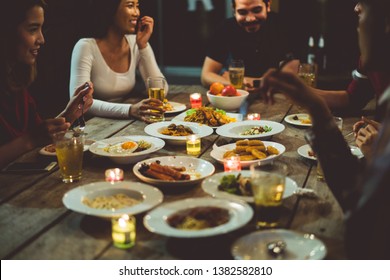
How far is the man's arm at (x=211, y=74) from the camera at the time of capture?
13.0 ft

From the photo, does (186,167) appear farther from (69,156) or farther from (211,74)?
(211,74)

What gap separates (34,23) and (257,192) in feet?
5.17

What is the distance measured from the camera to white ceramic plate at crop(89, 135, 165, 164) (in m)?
2.26

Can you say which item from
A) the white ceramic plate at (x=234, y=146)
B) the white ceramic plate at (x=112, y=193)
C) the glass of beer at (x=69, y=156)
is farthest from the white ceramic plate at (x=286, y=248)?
the glass of beer at (x=69, y=156)

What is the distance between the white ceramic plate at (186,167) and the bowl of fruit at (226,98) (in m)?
1.14

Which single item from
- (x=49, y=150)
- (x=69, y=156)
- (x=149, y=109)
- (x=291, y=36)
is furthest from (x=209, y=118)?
(x=291, y=36)

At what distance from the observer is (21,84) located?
8.89 feet

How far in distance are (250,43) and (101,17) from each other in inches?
53.7

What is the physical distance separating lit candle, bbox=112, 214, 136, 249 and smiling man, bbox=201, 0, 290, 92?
2809 millimetres

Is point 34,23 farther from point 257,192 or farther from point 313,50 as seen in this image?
point 313,50

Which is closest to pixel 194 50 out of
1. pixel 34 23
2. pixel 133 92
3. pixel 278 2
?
pixel 278 2

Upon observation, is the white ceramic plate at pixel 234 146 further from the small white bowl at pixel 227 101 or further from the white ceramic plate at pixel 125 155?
the small white bowl at pixel 227 101

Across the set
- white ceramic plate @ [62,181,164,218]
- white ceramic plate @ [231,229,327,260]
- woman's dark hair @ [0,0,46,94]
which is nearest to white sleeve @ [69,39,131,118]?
woman's dark hair @ [0,0,46,94]

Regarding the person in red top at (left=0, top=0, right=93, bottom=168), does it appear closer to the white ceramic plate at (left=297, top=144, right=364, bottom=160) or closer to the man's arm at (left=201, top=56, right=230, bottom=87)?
the white ceramic plate at (left=297, top=144, right=364, bottom=160)
